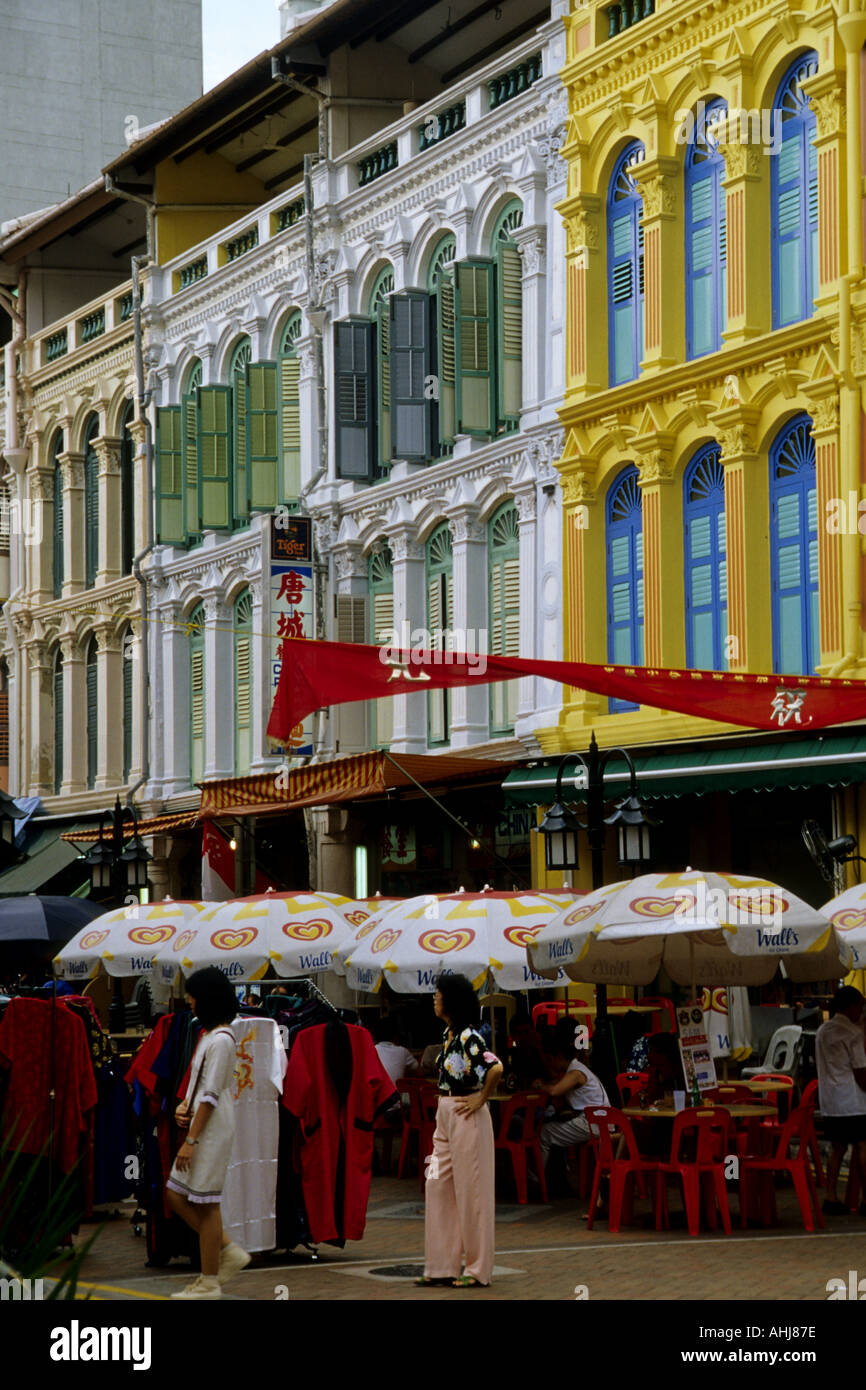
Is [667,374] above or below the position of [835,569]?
above

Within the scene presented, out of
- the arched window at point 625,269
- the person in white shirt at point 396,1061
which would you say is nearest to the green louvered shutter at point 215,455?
the arched window at point 625,269

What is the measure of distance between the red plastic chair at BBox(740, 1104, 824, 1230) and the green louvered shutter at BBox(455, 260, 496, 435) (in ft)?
42.9

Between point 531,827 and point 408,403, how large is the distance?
5636 millimetres

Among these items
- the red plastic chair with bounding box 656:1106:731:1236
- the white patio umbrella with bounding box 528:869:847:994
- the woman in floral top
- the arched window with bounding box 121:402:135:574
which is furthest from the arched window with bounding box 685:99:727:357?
the arched window with bounding box 121:402:135:574

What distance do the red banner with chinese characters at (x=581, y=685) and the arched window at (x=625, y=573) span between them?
659 cm

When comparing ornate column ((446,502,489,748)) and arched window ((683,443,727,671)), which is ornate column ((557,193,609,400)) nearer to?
arched window ((683,443,727,671))

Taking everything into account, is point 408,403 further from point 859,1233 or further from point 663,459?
point 859,1233

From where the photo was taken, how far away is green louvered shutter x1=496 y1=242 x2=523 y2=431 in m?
25.0

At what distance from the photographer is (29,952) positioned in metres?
17.9

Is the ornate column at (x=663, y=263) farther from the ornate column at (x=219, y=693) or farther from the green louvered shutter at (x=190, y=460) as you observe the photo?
the green louvered shutter at (x=190, y=460)

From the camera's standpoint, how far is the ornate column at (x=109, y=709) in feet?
113

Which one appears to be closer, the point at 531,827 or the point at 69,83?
the point at 531,827
